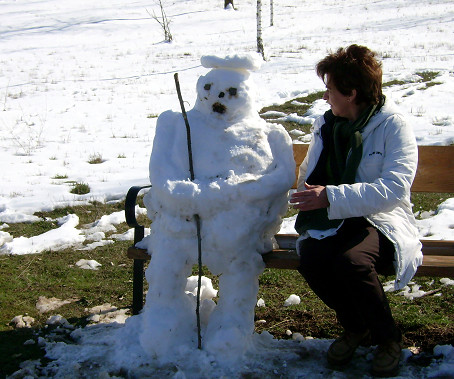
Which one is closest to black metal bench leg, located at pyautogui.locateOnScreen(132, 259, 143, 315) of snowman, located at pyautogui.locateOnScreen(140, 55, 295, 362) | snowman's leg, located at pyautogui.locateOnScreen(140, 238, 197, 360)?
snowman, located at pyautogui.locateOnScreen(140, 55, 295, 362)

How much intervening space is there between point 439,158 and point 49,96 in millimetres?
10263

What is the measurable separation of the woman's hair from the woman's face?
0.02m

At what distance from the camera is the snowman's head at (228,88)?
10.8ft

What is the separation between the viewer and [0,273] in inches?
178

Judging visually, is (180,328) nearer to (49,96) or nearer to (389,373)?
(389,373)

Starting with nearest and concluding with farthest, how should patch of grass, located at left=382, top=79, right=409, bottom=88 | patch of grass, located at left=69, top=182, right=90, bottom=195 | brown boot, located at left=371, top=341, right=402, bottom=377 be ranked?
brown boot, located at left=371, top=341, right=402, bottom=377 → patch of grass, located at left=69, top=182, right=90, bottom=195 → patch of grass, located at left=382, top=79, right=409, bottom=88

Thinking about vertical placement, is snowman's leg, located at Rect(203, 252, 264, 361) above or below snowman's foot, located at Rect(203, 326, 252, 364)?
above

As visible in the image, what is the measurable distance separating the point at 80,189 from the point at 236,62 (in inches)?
143

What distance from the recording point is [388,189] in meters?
2.86

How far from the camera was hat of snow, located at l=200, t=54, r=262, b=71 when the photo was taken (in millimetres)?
3285

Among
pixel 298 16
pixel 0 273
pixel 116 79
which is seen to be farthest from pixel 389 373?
pixel 298 16

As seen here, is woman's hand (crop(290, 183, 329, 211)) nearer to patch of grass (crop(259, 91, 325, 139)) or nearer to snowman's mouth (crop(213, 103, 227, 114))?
snowman's mouth (crop(213, 103, 227, 114))

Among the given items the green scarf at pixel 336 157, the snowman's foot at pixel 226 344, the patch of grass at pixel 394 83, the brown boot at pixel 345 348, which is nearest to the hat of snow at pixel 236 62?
the green scarf at pixel 336 157

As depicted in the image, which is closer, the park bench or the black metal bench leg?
the park bench
